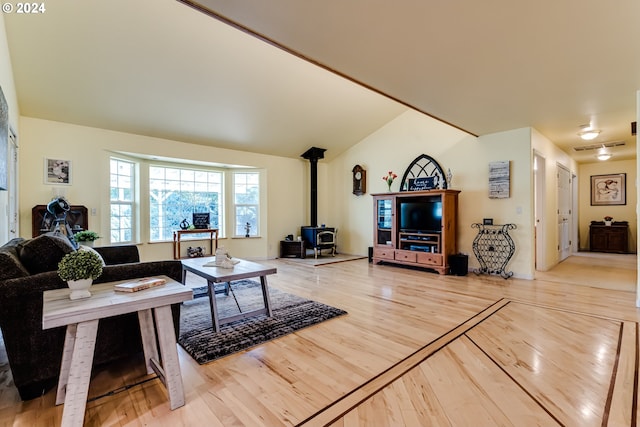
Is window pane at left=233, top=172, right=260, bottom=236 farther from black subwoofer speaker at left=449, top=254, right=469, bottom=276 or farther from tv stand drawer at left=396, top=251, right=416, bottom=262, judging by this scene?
black subwoofer speaker at left=449, top=254, right=469, bottom=276

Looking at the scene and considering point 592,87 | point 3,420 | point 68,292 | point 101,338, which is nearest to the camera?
point 3,420

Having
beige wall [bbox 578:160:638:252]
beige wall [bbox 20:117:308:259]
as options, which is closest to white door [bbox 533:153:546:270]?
beige wall [bbox 578:160:638:252]

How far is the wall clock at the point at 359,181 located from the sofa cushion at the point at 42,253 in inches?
233

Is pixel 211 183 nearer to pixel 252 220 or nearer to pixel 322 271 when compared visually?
pixel 252 220

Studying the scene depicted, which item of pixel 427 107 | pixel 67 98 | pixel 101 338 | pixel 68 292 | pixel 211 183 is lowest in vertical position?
pixel 101 338

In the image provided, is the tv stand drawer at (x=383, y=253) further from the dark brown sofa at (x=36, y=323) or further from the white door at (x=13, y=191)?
the white door at (x=13, y=191)

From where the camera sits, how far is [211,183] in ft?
22.4

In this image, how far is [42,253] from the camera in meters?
1.92

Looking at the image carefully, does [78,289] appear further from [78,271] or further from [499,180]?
[499,180]

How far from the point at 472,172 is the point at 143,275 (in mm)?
5276

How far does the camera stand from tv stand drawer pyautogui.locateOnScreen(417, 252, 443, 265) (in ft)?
17.0

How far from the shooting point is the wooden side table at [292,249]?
702cm

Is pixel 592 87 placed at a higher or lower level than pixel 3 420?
higher

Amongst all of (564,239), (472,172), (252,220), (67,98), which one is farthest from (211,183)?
(564,239)
